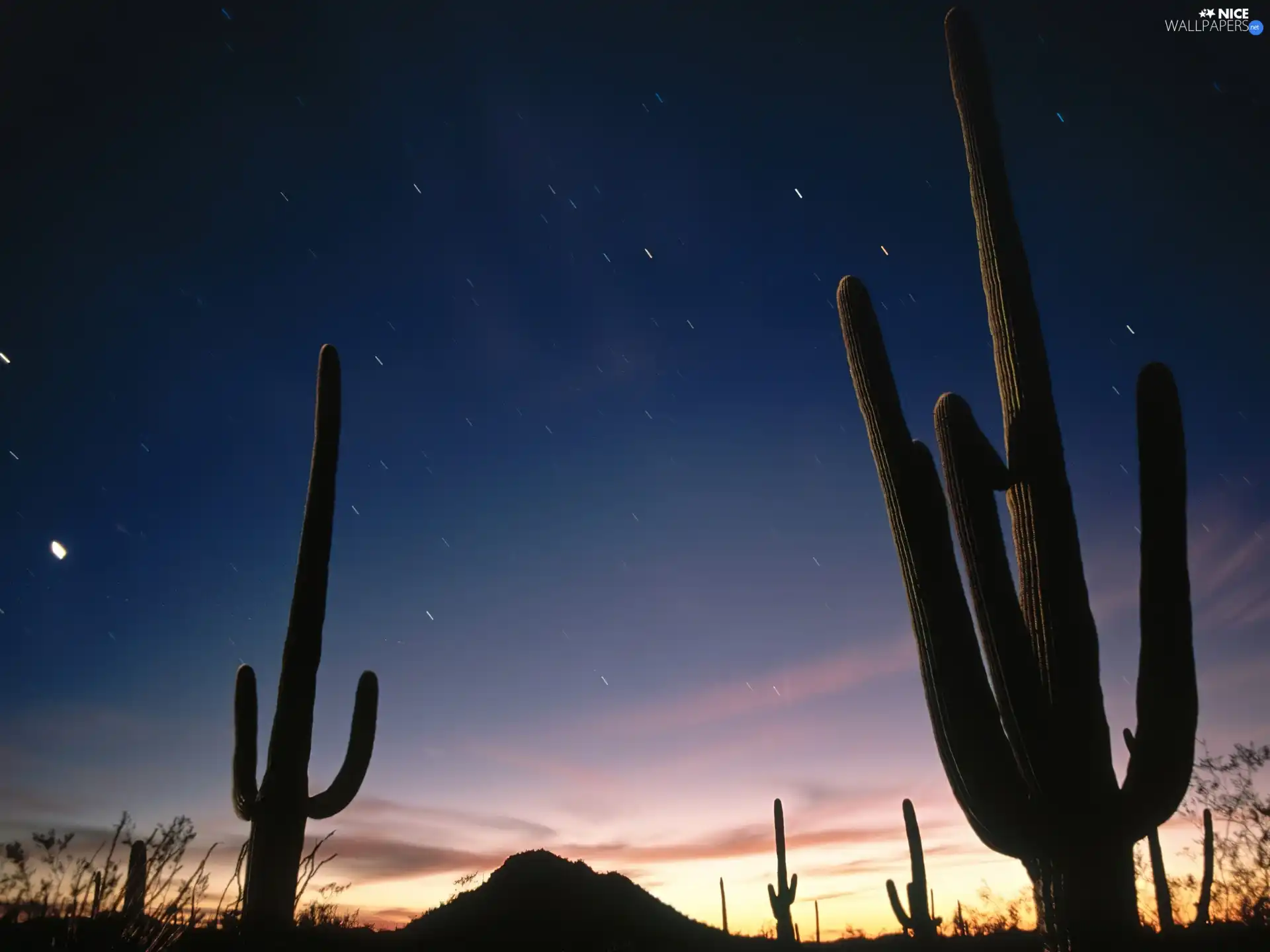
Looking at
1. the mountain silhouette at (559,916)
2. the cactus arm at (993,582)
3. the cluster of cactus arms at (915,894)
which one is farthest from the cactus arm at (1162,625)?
the mountain silhouette at (559,916)

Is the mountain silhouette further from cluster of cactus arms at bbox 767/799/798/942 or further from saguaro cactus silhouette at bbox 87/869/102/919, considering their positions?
saguaro cactus silhouette at bbox 87/869/102/919

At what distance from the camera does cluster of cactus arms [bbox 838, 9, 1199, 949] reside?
4824 millimetres

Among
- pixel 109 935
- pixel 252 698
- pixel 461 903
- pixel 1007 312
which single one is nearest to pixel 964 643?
pixel 1007 312

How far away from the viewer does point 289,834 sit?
841 centimetres

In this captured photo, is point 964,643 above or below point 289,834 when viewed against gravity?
above

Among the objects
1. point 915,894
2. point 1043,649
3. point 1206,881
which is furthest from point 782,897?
point 1043,649

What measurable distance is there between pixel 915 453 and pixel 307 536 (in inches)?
302

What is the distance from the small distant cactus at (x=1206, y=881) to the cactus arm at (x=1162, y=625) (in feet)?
58.5

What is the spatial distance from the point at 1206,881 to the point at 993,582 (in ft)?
64.2

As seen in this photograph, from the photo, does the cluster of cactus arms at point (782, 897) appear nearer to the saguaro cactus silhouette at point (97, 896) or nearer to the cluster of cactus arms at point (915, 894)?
the cluster of cactus arms at point (915, 894)

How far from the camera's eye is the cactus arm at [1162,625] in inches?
195

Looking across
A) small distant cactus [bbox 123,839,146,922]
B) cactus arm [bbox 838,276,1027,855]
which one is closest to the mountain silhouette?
cactus arm [bbox 838,276,1027,855]

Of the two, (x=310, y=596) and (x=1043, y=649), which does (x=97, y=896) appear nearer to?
(x=1043, y=649)

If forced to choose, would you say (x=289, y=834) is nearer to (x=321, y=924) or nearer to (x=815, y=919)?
(x=321, y=924)
